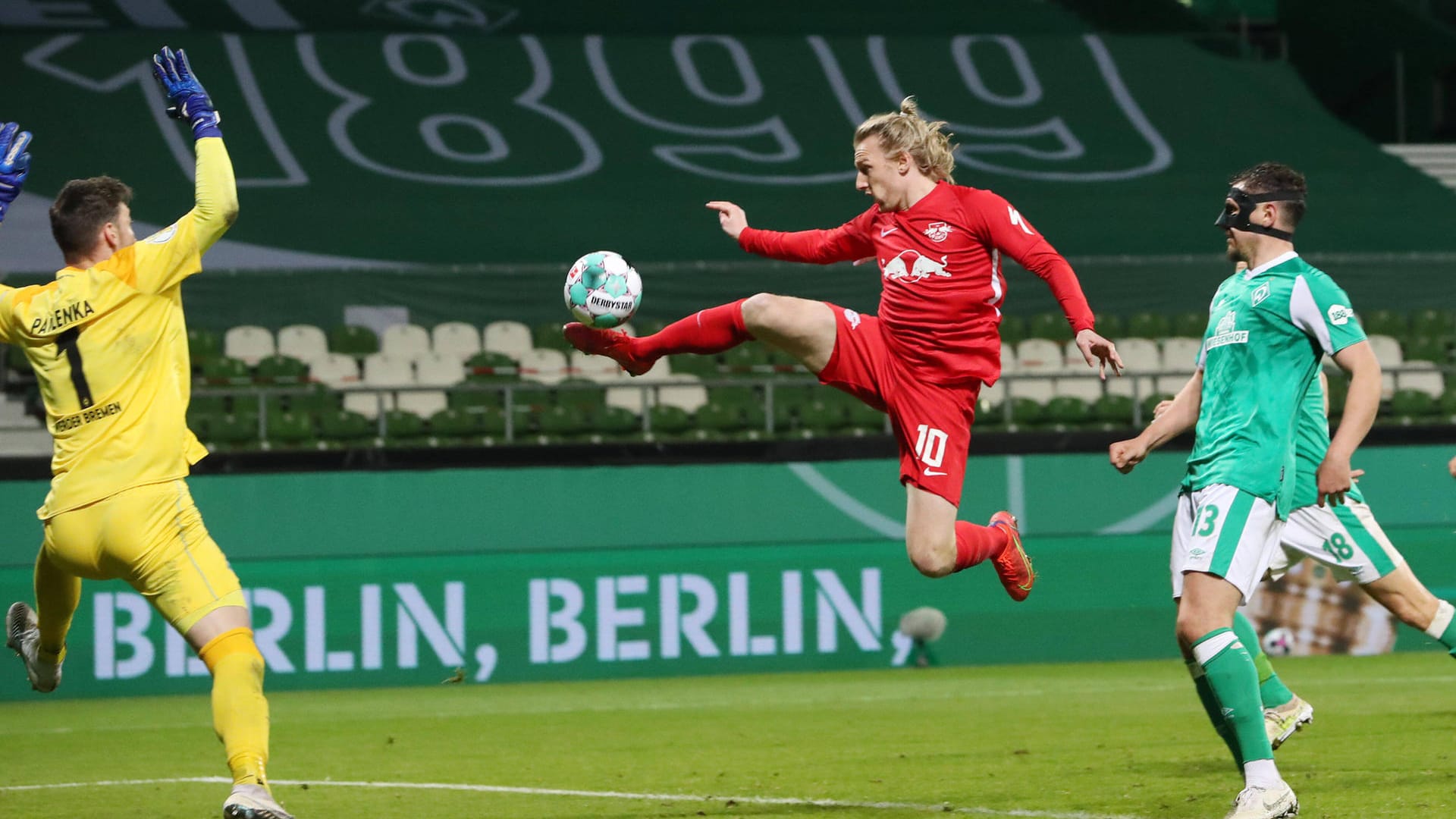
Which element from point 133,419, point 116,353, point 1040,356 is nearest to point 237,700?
point 133,419

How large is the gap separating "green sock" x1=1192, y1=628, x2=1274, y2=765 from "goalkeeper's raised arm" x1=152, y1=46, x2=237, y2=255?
11.9ft

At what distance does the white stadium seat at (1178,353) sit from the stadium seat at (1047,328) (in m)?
1.23

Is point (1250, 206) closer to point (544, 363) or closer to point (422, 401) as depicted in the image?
point (422, 401)

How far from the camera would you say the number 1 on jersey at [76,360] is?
5.79m

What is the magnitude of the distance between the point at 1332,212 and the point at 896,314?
60.7 feet

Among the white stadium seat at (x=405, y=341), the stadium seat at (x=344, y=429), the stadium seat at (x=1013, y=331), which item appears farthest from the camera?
the stadium seat at (x=1013, y=331)

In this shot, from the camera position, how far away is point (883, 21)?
27672mm

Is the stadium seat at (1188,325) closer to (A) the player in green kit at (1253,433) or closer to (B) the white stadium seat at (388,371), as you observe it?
(B) the white stadium seat at (388,371)

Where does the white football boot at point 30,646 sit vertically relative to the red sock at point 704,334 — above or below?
below

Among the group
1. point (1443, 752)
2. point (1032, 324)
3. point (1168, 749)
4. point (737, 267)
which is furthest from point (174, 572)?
point (1032, 324)

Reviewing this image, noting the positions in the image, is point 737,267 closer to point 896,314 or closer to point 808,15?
point 808,15

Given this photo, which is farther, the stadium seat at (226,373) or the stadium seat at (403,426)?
the stadium seat at (226,373)

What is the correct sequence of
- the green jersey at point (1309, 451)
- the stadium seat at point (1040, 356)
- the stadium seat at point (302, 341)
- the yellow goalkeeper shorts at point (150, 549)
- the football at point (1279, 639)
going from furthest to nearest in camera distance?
the stadium seat at point (1040, 356), the stadium seat at point (302, 341), the football at point (1279, 639), the green jersey at point (1309, 451), the yellow goalkeeper shorts at point (150, 549)

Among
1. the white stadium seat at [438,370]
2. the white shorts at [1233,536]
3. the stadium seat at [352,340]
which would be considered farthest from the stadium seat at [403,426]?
the white shorts at [1233,536]
